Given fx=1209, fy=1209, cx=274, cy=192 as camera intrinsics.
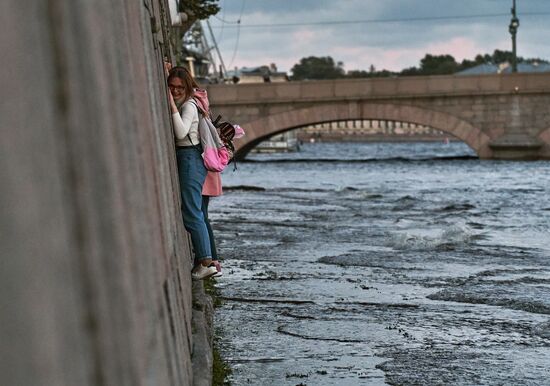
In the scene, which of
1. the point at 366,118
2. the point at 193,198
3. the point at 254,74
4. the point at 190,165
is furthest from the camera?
the point at 254,74

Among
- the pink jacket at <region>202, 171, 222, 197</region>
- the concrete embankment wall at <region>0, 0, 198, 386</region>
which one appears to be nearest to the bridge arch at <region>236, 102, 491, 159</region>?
the pink jacket at <region>202, 171, 222, 197</region>

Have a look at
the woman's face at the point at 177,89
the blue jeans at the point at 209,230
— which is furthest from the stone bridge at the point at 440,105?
the woman's face at the point at 177,89

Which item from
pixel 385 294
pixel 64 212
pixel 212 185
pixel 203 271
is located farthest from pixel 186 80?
pixel 64 212

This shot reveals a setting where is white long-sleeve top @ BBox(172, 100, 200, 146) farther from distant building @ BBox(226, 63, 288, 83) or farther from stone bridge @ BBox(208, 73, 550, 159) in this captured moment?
distant building @ BBox(226, 63, 288, 83)

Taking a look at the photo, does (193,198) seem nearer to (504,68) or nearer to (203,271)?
(203,271)

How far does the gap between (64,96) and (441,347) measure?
5277mm

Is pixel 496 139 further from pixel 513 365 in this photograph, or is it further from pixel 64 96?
pixel 64 96

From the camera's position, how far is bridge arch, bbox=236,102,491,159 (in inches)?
1849

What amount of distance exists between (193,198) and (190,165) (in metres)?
0.23

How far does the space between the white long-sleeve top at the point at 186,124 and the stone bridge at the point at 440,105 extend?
3970 cm

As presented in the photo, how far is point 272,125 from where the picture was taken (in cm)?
4791

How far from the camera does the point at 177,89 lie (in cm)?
734

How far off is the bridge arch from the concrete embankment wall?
4470 centimetres

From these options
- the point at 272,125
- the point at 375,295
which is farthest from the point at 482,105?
the point at 375,295
